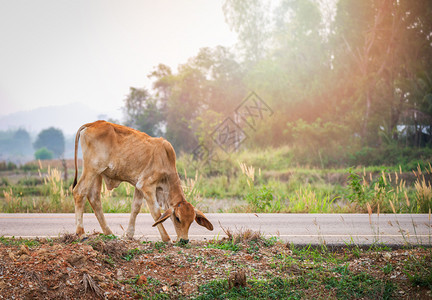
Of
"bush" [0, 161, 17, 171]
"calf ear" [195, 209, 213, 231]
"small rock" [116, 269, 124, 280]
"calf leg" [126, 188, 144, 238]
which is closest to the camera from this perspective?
"small rock" [116, 269, 124, 280]

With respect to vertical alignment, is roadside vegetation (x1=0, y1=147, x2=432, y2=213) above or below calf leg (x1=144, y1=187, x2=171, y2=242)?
below

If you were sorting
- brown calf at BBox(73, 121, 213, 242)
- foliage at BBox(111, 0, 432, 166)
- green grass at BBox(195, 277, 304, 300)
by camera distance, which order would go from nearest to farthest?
green grass at BBox(195, 277, 304, 300) < brown calf at BBox(73, 121, 213, 242) < foliage at BBox(111, 0, 432, 166)

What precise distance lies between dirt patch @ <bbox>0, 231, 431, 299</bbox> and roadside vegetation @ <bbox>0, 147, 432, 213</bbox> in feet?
5.94

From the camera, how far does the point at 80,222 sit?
6980 mm

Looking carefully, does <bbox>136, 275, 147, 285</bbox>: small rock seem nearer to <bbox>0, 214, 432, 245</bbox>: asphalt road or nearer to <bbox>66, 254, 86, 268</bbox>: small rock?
<bbox>66, 254, 86, 268</bbox>: small rock

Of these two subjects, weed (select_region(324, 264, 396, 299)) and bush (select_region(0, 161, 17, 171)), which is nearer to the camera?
weed (select_region(324, 264, 396, 299))

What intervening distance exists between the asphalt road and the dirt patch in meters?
1.09

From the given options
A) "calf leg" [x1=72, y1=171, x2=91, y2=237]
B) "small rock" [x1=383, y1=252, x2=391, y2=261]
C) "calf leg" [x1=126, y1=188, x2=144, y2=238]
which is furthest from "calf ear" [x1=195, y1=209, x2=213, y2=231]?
"small rock" [x1=383, y1=252, x2=391, y2=261]

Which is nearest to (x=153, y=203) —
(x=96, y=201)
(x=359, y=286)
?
(x=96, y=201)

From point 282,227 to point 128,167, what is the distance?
4.23 meters

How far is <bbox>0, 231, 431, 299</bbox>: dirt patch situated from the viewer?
454 centimetres

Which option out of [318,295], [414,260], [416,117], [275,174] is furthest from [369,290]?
[416,117]

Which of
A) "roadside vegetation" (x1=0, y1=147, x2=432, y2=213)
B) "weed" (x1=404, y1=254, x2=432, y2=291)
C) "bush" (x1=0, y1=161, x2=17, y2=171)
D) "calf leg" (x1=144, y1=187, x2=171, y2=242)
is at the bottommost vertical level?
"bush" (x1=0, y1=161, x2=17, y2=171)

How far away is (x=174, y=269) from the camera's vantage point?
5.33 meters
